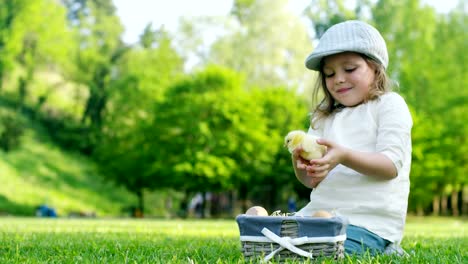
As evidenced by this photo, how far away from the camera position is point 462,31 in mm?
36156

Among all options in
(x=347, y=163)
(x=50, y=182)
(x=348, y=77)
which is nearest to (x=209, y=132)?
(x=50, y=182)

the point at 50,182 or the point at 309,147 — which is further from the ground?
the point at 50,182

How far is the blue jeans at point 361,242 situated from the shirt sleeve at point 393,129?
0.43 m

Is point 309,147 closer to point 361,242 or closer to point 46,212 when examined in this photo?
point 361,242

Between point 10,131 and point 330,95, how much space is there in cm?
3692

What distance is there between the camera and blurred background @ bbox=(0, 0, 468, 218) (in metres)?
30.2

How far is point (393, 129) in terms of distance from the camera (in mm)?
4020

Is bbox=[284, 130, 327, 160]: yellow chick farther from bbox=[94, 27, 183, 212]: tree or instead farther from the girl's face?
bbox=[94, 27, 183, 212]: tree

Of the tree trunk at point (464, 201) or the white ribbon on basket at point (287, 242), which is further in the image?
the tree trunk at point (464, 201)

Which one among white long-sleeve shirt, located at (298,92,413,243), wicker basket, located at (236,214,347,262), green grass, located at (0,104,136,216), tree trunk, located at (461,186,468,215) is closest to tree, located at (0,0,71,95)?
green grass, located at (0,104,136,216)

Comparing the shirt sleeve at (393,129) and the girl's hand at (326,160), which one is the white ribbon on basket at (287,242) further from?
the shirt sleeve at (393,129)

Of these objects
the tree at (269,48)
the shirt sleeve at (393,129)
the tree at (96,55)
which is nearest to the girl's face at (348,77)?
the shirt sleeve at (393,129)

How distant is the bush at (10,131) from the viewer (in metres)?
38.7

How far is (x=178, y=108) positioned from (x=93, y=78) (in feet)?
55.5
